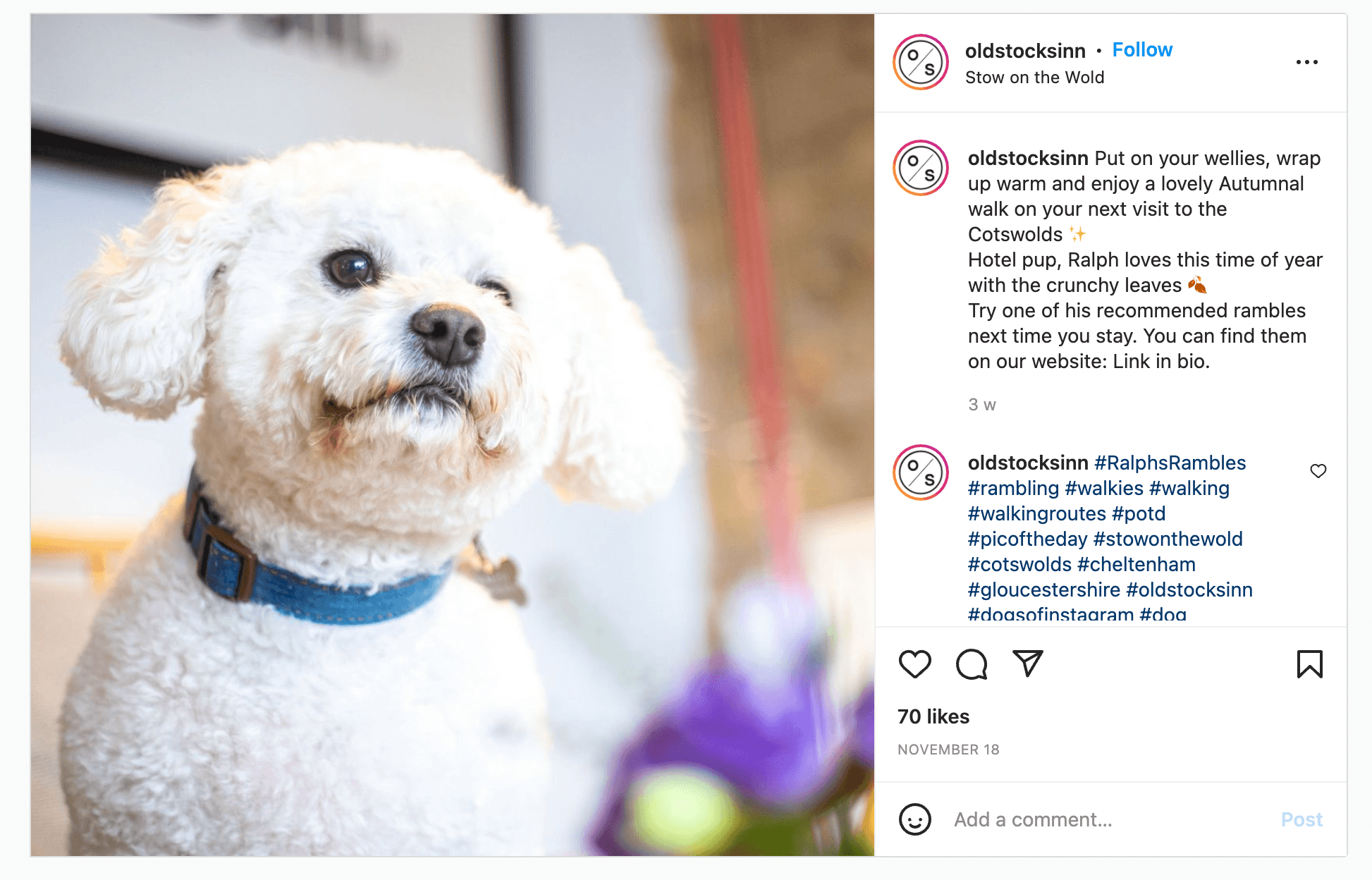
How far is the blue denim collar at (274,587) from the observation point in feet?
2.11

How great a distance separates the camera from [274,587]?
654 millimetres

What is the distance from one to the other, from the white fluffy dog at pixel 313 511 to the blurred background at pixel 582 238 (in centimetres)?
15
